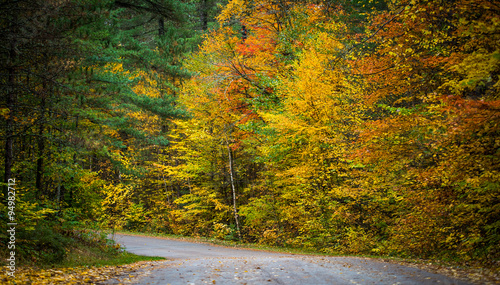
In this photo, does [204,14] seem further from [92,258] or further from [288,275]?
[288,275]

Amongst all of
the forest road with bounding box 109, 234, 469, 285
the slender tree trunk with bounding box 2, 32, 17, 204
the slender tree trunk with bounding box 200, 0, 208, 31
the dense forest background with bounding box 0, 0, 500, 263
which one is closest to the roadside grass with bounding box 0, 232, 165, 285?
the dense forest background with bounding box 0, 0, 500, 263

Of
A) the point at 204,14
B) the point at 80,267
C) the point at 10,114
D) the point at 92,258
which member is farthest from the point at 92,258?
the point at 204,14

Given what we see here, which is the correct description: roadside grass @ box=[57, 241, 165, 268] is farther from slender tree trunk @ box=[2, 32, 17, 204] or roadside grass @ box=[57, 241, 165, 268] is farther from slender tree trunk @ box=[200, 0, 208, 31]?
slender tree trunk @ box=[200, 0, 208, 31]

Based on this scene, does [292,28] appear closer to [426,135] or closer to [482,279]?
[426,135]

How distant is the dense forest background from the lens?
7.55 meters

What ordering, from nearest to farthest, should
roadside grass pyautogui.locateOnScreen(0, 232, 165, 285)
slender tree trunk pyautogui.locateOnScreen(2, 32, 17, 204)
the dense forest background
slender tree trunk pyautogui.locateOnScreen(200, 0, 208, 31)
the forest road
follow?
the forest road, roadside grass pyautogui.locateOnScreen(0, 232, 165, 285), the dense forest background, slender tree trunk pyautogui.locateOnScreen(2, 32, 17, 204), slender tree trunk pyautogui.locateOnScreen(200, 0, 208, 31)

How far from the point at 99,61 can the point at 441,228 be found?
12.4 m

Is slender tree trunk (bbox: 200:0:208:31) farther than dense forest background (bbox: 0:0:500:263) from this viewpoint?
Yes

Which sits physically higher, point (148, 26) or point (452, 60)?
point (148, 26)

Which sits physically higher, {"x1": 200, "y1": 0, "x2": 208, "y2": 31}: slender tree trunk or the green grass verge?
{"x1": 200, "y1": 0, "x2": 208, "y2": 31}: slender tree trunk

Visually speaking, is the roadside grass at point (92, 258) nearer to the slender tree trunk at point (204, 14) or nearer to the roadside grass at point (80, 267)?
the roadside grass at point (80, 267)

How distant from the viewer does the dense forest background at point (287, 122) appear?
24.8 ft

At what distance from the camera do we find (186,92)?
22.6 meters

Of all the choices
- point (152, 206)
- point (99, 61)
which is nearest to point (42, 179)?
point (99, 61)
